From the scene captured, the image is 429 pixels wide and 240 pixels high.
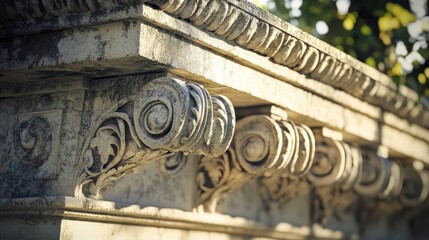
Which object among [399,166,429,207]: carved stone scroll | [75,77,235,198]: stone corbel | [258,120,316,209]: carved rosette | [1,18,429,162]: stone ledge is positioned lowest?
[75,77,235,198]: stone corbel

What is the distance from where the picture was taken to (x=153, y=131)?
3.54 meters

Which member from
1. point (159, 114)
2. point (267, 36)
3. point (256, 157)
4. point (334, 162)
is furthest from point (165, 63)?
point (334, 162)

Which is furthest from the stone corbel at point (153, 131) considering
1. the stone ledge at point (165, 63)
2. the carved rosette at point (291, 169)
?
the carved rosette at point (291, 169)

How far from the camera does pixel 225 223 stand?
4844 millimetres

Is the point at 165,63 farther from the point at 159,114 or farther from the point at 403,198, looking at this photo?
the point at 403,198

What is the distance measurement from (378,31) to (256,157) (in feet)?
10.1

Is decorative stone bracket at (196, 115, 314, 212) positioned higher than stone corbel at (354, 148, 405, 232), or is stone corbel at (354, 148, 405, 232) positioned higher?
stone corbel at (354, 148, 405, 232)

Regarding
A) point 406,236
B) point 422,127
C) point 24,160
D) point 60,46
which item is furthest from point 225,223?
point 406,236

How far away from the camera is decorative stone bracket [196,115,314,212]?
14.6ft

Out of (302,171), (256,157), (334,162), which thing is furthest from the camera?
(334,162)

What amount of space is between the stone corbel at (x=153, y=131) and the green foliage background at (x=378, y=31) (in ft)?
11.3

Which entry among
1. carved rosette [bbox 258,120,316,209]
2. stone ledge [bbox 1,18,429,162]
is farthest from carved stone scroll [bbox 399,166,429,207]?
stone ledge [bbox 1,18,429,162]

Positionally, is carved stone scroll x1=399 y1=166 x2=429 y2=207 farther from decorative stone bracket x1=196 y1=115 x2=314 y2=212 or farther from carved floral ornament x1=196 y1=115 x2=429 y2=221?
decorative stone bracket x1=196 y1=115 x2=314 y2=212

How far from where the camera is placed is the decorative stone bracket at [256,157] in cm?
446
